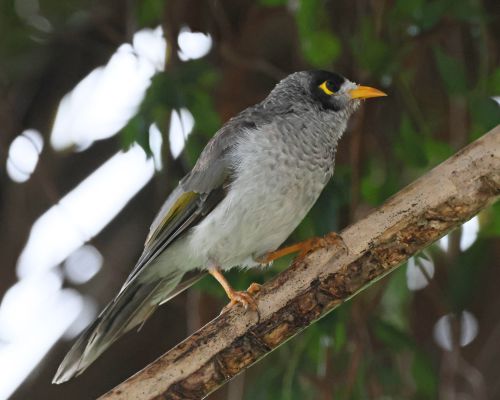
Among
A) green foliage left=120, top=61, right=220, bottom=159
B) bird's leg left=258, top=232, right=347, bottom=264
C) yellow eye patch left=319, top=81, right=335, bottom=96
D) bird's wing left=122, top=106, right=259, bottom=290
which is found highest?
green foliage left=120, top=61, right=220, bottom=159

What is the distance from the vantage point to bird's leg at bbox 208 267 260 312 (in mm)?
2938

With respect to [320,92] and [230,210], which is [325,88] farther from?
[230,210]

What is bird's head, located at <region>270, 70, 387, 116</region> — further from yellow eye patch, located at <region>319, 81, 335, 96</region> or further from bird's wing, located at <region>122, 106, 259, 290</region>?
bird's wing, located at <region>122, 106, 259, 290</region>

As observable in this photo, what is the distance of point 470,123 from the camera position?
4.08m

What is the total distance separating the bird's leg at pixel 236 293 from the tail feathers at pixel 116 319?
20 cm

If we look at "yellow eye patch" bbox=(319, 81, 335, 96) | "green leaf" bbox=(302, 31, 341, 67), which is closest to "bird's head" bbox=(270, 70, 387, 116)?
"yellow eye patch" bbox=(319, 81, 335, 96)

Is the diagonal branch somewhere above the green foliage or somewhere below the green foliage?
below

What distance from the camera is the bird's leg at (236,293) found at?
294 cm

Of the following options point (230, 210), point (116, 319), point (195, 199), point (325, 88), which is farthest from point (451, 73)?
point (116, 319)

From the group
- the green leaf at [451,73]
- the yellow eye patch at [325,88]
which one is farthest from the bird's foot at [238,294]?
the green leaf at [451,73]

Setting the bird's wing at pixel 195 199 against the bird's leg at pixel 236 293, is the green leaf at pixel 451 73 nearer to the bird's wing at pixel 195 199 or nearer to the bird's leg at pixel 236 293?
the bird's wing at pixel 195 199

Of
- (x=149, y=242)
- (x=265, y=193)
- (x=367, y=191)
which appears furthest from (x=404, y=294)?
(x=149, y=242)

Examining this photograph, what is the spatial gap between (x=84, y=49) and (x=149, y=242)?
54.6 inches

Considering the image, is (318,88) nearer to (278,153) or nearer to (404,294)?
(278,153)
